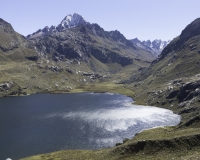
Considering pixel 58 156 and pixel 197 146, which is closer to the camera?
pixel 197 146

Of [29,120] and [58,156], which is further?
[29,120]

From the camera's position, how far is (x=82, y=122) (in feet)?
581

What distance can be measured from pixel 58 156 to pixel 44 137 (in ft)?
136

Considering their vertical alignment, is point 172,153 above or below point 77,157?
above

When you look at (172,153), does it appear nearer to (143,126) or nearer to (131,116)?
(143,126)

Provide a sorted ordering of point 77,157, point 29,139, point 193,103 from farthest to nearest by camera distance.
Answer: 1. point 193,103
2. point 29,139
3. point 77,157

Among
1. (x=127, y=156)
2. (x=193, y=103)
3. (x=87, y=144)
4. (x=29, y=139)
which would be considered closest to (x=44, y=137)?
(x=29, y=139)

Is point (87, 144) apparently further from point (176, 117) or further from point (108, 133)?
point (176, 117)

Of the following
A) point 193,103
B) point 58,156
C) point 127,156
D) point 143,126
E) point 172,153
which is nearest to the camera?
point 172,153

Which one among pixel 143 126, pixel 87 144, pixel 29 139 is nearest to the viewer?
pixel 87 144

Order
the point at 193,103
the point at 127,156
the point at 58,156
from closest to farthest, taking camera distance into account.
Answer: the point at 127,156 < the point at 58,156 < the point at 193,103

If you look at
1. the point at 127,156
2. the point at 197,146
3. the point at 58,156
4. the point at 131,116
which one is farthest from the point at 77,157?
the point at 131,116

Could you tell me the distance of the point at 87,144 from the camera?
127625 millimetres

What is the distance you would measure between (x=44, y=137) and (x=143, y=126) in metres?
66.9
